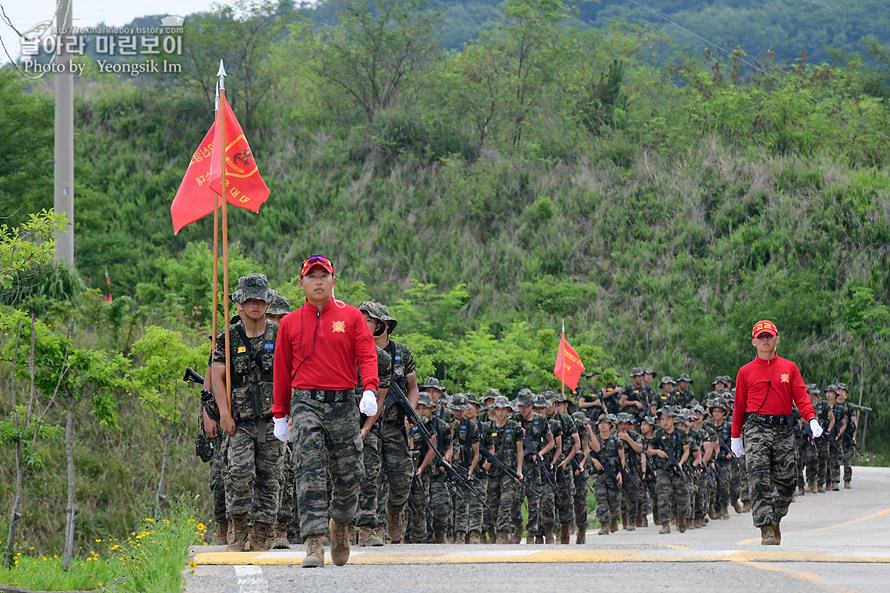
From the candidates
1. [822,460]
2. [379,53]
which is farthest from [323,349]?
[379,53]

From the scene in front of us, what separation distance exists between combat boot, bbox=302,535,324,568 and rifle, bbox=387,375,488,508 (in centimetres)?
321

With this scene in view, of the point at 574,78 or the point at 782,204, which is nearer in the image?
the point at 782,204

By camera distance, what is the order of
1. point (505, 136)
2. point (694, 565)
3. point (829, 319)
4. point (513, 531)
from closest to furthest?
point (694, 565), point (513, 531), point (829, 319), point (505, 136)

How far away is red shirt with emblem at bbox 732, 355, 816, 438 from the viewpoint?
12320 millimetres

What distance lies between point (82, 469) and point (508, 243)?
78.1 ft

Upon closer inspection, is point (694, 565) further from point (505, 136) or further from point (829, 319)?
point (505, 136)

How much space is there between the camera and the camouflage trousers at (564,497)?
18016 millimetres

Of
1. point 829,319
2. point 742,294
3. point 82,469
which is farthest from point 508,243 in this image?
point 82,469

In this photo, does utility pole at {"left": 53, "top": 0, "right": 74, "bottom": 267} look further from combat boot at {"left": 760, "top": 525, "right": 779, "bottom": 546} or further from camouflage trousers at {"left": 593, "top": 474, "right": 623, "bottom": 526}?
combat boot at {"left": 760, "top": 525, "right": 779, "bottom": 546}

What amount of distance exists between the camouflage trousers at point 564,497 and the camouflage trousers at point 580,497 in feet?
0.81

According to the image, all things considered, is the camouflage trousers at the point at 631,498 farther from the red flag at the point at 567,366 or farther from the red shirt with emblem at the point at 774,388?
the red shirt with emblem at the point at 774,388

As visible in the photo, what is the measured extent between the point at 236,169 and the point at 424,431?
3.69 m

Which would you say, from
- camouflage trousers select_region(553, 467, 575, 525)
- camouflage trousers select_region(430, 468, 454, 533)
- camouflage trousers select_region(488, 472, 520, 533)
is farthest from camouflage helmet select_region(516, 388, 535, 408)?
camouflage trousers select_region(430, 468, 454, 533)

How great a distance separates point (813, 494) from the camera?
85.3ft
